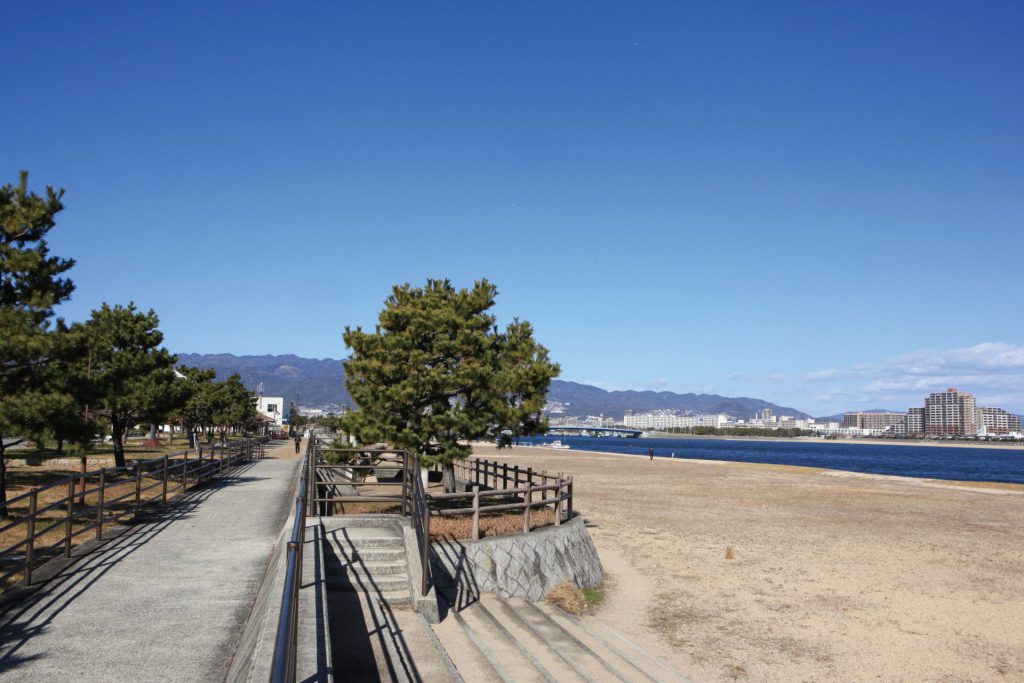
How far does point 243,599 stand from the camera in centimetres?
901

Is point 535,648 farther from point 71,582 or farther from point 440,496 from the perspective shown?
point 71,582

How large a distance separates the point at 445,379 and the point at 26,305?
10.4 m

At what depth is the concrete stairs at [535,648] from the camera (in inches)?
423

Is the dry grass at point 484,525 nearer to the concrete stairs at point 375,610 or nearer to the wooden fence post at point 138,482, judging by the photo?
the concrete stairs at point 375,610

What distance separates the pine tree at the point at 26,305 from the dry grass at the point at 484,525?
8.93 m

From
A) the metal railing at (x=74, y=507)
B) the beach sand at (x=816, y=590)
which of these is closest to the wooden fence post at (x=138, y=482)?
the metal railing at (x=74, y=507)

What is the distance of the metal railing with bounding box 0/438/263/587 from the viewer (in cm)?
950

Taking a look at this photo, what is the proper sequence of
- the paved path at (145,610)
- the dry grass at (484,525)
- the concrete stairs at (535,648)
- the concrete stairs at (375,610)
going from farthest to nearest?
the dry grass at (484,525), the concrete stairs at (535,648), the concrete stairs at (375,610), the paved path at (145,610)

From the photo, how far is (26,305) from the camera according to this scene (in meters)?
17.0

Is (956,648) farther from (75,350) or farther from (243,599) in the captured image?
(75,350)

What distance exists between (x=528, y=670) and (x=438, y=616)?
5.64 feet

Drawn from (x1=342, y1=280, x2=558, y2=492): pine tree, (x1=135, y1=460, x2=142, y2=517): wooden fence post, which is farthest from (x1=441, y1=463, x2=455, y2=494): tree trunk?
(x1=135, y1=460, x2=142, y2=517): wooden fence post

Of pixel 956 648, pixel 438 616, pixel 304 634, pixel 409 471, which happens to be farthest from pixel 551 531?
pixel 304 634

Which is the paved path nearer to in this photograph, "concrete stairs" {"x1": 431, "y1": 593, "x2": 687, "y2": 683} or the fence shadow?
the fence shadow
